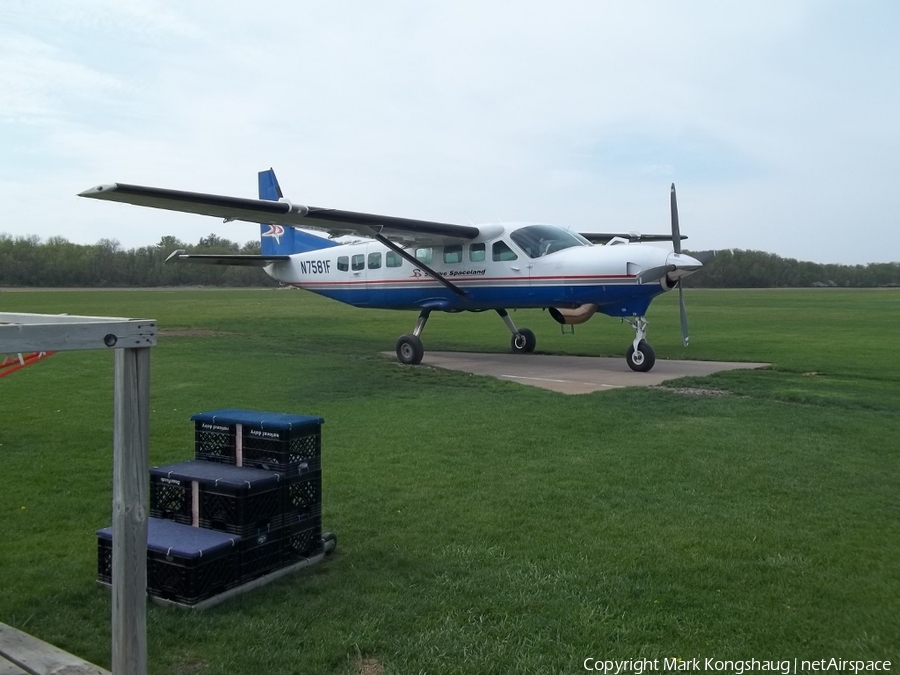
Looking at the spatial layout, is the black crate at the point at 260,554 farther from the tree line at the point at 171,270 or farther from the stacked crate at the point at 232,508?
the tree line at the point at 171,270

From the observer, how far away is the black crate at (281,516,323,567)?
15.6 ft

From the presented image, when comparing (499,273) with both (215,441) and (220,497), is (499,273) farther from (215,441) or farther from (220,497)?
(220,497)

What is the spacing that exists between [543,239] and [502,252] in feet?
3.07

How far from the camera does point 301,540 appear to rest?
4.89 metres

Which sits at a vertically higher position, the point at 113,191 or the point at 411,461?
the point at 113,191

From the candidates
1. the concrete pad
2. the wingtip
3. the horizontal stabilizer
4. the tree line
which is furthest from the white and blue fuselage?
the tree line

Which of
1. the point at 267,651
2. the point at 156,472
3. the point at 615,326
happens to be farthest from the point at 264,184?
the point at 267,651

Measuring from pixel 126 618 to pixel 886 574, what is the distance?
431 cm

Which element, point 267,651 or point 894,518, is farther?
point 894,518

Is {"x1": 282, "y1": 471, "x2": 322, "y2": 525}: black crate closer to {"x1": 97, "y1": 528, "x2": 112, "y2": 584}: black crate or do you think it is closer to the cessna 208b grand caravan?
{"x1": 97, "y1": 528, "x2": 112, "y2": 584}: black crate

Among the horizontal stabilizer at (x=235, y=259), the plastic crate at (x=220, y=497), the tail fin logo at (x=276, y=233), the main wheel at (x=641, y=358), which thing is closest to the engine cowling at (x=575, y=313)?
the main wheel at (x=641, y=358)

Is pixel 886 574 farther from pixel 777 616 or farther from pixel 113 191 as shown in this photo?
pixel 113 191

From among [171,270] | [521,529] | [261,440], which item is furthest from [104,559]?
[171,270]

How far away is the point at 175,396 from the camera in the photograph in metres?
11.5
